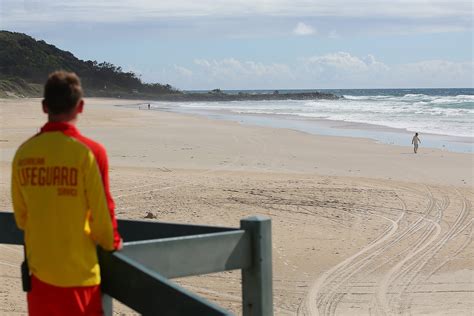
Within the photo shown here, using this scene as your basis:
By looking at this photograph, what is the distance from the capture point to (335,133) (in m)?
31.5

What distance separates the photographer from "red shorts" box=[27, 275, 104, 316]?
2488 millimetres

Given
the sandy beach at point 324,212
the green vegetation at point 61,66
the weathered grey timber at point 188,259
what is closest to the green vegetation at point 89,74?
the green vegetation at point 61,66

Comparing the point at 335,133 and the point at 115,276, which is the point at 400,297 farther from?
the point at 335,133

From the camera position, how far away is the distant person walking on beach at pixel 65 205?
2461mm

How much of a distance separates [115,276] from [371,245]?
764cm

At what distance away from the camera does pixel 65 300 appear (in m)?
2.49

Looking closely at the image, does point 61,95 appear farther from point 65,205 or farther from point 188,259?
point 188,259

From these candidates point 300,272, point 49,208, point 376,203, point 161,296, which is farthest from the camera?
point 376,203

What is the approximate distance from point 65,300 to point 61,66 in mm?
114730

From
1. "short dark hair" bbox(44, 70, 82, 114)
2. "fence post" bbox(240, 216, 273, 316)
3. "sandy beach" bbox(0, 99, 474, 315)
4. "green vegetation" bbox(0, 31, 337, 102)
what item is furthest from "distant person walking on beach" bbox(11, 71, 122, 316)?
"green vegetation" bbox(0, 31, 337, 102)

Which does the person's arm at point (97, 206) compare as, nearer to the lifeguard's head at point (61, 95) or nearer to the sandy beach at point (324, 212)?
the lifeguard's head at point (61, 95)

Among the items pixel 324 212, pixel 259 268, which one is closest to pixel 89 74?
pixel 324 212

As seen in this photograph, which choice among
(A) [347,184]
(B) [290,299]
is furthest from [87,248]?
(A) [347,184]

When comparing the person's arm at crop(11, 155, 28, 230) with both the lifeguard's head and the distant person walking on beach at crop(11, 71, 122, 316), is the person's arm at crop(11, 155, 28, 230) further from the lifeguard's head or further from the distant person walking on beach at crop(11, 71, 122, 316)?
the lifeguard's head
